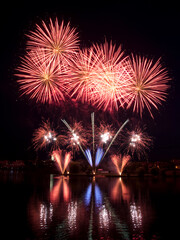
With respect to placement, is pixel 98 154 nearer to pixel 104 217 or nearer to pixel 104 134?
pixel 104 134

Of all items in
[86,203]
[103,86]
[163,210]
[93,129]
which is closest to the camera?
[163,210]

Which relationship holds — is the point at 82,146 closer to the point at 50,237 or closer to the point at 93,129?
the point at 93,129

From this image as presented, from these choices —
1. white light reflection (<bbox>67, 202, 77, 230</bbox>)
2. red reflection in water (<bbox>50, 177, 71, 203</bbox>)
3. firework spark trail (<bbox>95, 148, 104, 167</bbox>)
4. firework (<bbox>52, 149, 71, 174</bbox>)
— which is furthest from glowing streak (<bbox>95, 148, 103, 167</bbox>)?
white light reflection (<bbox>67, 202, 77, 230</bbox>)

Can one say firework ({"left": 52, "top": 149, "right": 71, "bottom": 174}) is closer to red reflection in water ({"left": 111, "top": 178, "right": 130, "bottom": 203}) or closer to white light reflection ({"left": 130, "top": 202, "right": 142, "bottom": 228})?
red reflection in water ({"left": 111, "top": 178, "right": 130, "bottom": 203})

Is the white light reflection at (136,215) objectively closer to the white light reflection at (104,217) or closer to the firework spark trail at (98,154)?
the white light reflection at (104,217)

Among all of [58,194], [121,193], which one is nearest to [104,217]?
[58,194]

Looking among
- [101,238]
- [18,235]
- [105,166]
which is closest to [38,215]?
[18,235]

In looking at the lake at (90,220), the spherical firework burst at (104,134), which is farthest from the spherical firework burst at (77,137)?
the lake at (90,220)
